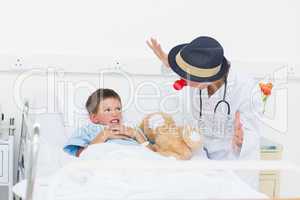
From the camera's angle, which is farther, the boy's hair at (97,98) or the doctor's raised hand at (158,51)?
the doctor's raised hand at (158,51)

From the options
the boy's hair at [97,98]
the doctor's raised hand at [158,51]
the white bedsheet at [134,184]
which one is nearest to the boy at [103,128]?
the boy's hair at [97,98]

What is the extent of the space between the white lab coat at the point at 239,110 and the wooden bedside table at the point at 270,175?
0.14 meters

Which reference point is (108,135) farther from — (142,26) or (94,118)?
(142,26)

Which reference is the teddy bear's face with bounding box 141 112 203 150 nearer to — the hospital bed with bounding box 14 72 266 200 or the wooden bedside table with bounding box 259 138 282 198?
the wooden bedside table with bounding box 259 138 282 198

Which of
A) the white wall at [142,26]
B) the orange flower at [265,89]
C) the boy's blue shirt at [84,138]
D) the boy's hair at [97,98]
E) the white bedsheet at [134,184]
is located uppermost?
the white wall at [142,26]

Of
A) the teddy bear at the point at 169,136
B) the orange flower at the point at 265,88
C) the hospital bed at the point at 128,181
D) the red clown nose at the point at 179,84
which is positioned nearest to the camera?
the hospital bed at the point at 128,181

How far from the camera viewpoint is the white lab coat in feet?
7.14

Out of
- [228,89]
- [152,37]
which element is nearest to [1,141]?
[152,37]

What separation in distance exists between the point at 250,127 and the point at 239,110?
10 cm


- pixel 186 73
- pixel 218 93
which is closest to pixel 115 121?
pixel 186 73

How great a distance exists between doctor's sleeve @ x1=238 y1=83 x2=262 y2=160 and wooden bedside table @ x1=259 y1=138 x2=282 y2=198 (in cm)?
14

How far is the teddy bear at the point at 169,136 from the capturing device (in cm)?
207

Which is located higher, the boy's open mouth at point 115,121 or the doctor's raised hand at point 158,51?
the doctor's raised hand at point 158,51

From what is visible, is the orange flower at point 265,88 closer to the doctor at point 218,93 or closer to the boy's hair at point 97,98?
the doctor at point 218,93
